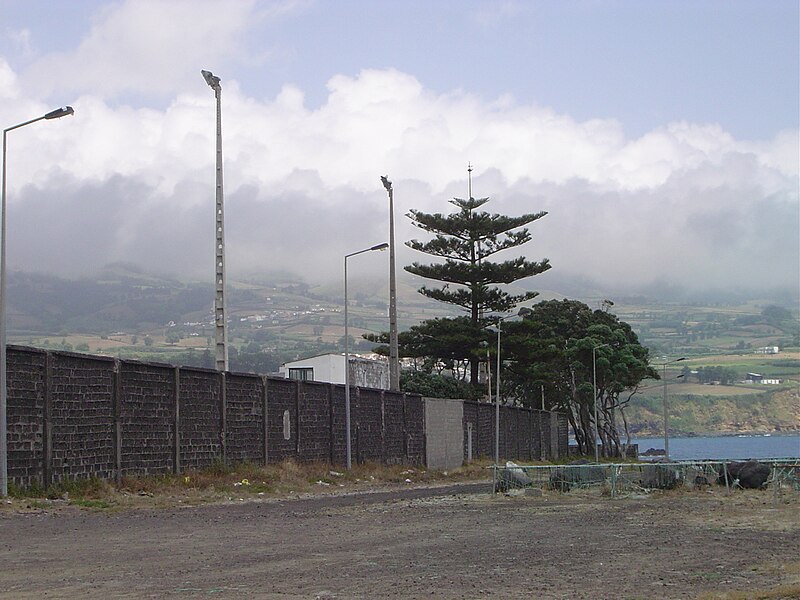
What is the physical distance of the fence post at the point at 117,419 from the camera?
27.2 meters

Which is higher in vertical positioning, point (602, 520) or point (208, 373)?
point (208, 373)

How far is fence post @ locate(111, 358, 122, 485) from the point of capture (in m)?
27.2

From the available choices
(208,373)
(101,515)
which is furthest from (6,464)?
(208,373)

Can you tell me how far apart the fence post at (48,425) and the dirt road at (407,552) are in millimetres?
2375

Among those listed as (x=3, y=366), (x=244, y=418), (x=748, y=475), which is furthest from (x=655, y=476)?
(x=3, y=366)

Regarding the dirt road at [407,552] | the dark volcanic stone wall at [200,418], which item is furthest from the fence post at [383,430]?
the dirt road at [407,552]

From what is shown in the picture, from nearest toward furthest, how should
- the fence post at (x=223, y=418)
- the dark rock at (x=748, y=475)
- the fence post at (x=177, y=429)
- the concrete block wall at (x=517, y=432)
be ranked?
the dark rock at (x=748, y=475) → the fence post at (x=177, y=429) → the fence post at (x=223, y=418) → the concrete block wall at (x=517, y=432)

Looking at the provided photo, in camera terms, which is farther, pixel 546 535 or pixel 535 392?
pixel 535 392

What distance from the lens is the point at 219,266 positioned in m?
34.8

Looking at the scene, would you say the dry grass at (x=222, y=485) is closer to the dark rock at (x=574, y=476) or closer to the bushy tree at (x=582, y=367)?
the dark rock at (x=574, y=476)

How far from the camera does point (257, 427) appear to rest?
34.9 metres

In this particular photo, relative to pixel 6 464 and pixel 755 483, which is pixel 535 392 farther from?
pixel 6 464

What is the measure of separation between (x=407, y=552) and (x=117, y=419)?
48.9 feet

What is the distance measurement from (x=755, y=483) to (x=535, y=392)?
58.1m
